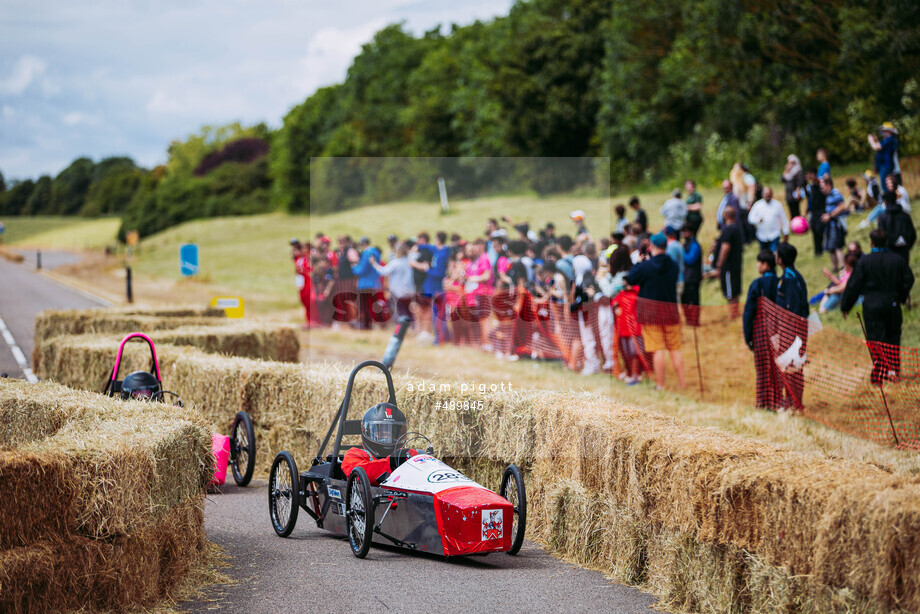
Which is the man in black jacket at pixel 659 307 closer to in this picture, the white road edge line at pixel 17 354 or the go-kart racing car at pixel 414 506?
the go-kart racing car at pixel 414 506

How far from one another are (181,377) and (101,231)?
94.9m

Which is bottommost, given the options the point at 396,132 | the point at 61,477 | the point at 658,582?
the point at 658,582

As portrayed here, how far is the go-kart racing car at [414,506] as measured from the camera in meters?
7.48

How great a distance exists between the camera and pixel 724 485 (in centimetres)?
622

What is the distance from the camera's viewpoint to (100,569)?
600 centimetres

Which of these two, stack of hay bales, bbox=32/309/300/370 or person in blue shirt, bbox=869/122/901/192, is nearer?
stack of hay bales, bbox=32/309/300/370

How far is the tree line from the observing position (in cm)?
2400

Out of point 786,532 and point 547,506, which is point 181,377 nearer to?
point 547,506

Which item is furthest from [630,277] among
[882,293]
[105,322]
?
[105,322]

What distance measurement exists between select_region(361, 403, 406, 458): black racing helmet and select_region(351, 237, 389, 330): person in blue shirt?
14222 mm

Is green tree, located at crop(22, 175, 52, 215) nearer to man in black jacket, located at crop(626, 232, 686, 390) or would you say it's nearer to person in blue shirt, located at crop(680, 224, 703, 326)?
person in blue shirt, located at crop(680, 224, 703, 326)

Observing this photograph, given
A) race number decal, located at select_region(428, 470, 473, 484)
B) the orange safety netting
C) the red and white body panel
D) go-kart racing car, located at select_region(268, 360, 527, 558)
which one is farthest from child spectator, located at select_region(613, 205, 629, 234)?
the red and white body panel

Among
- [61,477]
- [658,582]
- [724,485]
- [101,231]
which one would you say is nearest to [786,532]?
[724,485]

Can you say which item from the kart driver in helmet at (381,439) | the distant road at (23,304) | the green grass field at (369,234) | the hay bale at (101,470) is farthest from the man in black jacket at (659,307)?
the distant road at (23,304)
